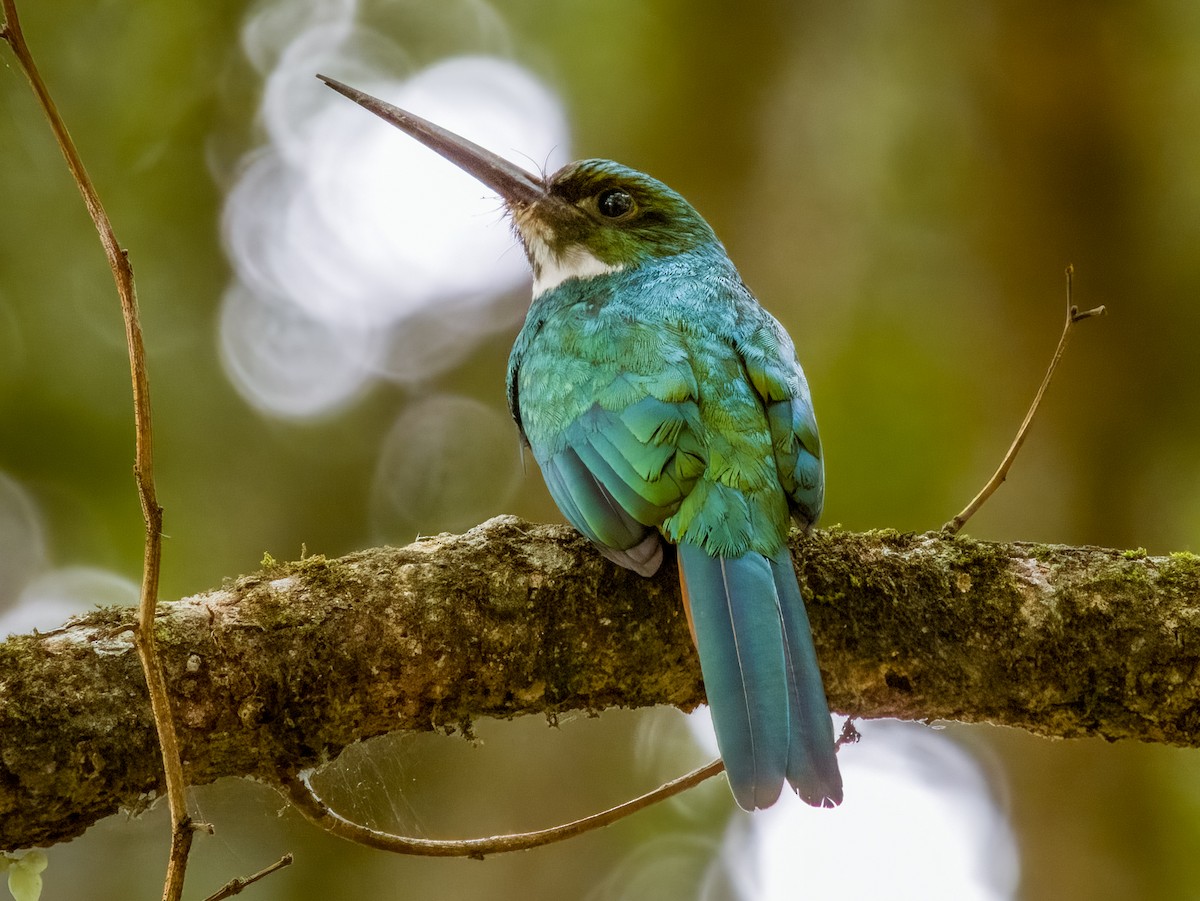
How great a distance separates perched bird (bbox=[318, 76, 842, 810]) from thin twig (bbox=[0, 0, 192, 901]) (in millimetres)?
1005

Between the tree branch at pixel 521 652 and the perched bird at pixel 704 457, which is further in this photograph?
the perched bird at pixel 704 457

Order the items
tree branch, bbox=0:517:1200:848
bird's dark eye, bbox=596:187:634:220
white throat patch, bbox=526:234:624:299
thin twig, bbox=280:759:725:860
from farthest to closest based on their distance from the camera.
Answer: bird's dark eye, bbox=596:187:634:220 < white throat patch, bbox=526:234:624:299 < thin twig, bbox=280:759:725:860 < tree branch, bbox=0:517:1200:848

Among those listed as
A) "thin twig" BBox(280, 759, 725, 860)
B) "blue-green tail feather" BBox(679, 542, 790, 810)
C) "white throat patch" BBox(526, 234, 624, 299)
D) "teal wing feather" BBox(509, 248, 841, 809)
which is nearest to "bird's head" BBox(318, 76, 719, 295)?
"white throat patch" BBox(526, 234, 624, 299)

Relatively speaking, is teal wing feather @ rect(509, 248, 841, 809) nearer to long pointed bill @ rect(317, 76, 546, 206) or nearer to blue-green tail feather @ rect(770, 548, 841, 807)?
blue-green tail feather @ rect(770, 548, 841, 807)

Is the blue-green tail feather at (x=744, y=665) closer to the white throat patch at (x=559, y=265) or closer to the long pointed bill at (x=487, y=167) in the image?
the white throat patch at (x=559, y=265)

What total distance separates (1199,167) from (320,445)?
→ 16.4 feet

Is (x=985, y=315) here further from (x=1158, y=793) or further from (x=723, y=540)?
(x=723, y=540)

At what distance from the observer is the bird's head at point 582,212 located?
414 centimetres

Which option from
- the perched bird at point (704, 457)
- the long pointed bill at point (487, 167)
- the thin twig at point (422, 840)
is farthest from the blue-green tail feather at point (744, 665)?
the long pointed bill at point (487, 167)

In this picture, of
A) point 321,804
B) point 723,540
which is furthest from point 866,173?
point 321,804

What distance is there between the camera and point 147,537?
6.28 ft

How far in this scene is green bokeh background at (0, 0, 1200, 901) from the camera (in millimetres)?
4961

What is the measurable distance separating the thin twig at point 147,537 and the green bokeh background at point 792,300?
2651 mm

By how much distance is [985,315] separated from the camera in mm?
6043
